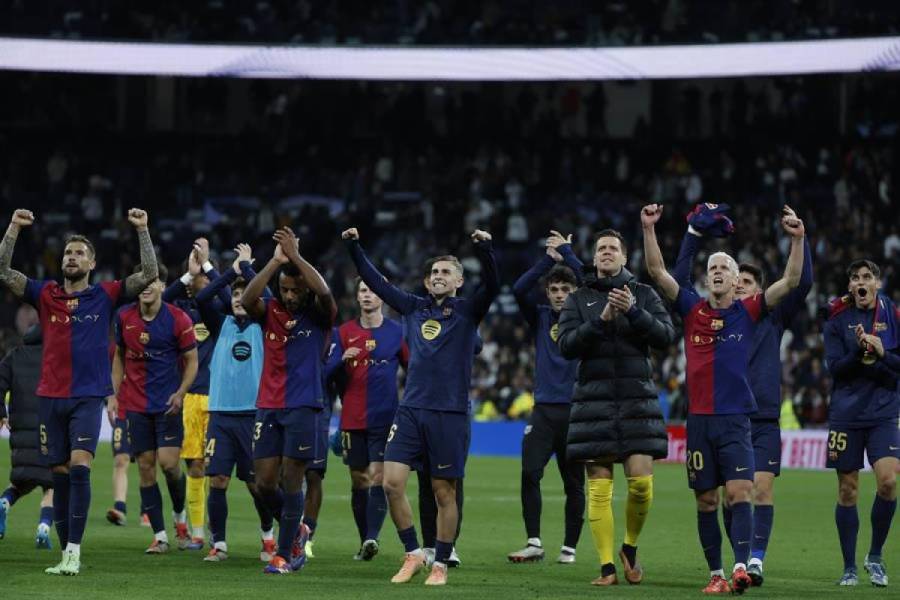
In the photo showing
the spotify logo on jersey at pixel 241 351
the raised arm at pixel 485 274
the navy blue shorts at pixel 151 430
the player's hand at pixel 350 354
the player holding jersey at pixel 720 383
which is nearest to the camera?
the player holding jersey at pixel 720 383

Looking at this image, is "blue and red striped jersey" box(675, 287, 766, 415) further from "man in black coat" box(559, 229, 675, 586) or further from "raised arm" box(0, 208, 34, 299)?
"raised arm" box(0, 208, 34, 299)

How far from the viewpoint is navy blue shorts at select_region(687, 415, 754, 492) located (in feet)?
37.5

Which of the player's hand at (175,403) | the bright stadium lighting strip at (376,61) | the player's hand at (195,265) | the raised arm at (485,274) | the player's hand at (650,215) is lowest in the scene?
the player's hand at (175,403)

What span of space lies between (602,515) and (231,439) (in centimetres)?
371

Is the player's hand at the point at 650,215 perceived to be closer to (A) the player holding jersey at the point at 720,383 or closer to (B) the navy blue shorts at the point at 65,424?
(A) the player holding jersey at the point at 720,383

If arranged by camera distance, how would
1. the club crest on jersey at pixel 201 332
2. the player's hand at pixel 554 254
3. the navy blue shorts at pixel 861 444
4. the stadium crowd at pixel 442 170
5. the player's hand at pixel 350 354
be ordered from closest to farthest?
the navy blue shorts at pixel 861 444 < the player's hand at pixel 554 254 < the player's hand at pixel 350 354 < the club crest on jersey at pixel 201 332 < the stadium crowd at pixel 442 170

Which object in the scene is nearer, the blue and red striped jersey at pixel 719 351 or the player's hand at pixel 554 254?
the blue and red striped jersey at pixel 719 351

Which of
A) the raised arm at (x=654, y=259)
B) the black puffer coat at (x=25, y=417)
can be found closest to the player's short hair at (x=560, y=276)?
the raised arm at (x=654, y=259)

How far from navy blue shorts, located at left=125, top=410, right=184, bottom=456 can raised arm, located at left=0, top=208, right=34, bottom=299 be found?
2168 mm

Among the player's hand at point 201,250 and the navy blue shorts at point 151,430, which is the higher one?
the player's hand at point 201,250

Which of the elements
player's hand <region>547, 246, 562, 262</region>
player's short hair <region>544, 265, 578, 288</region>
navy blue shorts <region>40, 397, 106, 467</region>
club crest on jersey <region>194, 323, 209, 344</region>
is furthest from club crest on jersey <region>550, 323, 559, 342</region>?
navy blue shorts <region>40, 397, 106, 467</region>

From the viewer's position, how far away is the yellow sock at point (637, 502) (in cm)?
1173

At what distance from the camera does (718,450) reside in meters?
11.5

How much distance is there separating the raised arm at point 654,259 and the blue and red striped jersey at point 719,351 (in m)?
0.10
